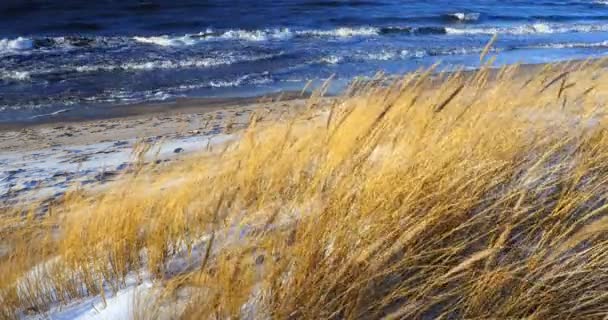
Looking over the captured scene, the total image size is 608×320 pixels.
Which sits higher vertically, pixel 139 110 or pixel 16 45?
pixel 16 45

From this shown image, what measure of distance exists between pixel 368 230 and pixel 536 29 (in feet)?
71.6

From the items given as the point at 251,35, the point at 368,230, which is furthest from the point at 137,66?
the point at 368,230

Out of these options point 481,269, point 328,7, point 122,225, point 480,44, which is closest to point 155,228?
point 122,225

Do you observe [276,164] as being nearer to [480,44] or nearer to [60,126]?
[60,126]

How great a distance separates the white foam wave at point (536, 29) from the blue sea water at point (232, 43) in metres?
0.07

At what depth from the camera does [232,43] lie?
1630 cm

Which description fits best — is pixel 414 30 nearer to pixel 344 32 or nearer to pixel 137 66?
pixel 344 32

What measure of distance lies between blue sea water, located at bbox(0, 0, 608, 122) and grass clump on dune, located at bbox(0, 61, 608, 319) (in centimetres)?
454

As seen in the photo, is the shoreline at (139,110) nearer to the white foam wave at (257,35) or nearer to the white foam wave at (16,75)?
the white foam wave at (16,75)

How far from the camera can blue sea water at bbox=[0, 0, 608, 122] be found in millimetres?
11852

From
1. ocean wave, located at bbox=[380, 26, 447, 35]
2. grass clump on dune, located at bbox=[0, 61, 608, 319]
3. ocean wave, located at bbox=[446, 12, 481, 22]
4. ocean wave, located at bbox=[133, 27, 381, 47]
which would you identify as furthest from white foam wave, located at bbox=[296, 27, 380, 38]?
grass clump on dune, located at bbox=[0, 61, 608, 319]

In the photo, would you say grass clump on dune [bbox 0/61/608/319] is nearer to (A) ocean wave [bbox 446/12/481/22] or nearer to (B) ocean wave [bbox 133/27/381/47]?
(B) ocean wave [bbox 133/27/381/47]

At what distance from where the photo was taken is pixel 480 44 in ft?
59.0

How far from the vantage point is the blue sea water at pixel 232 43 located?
1185 centimetres
